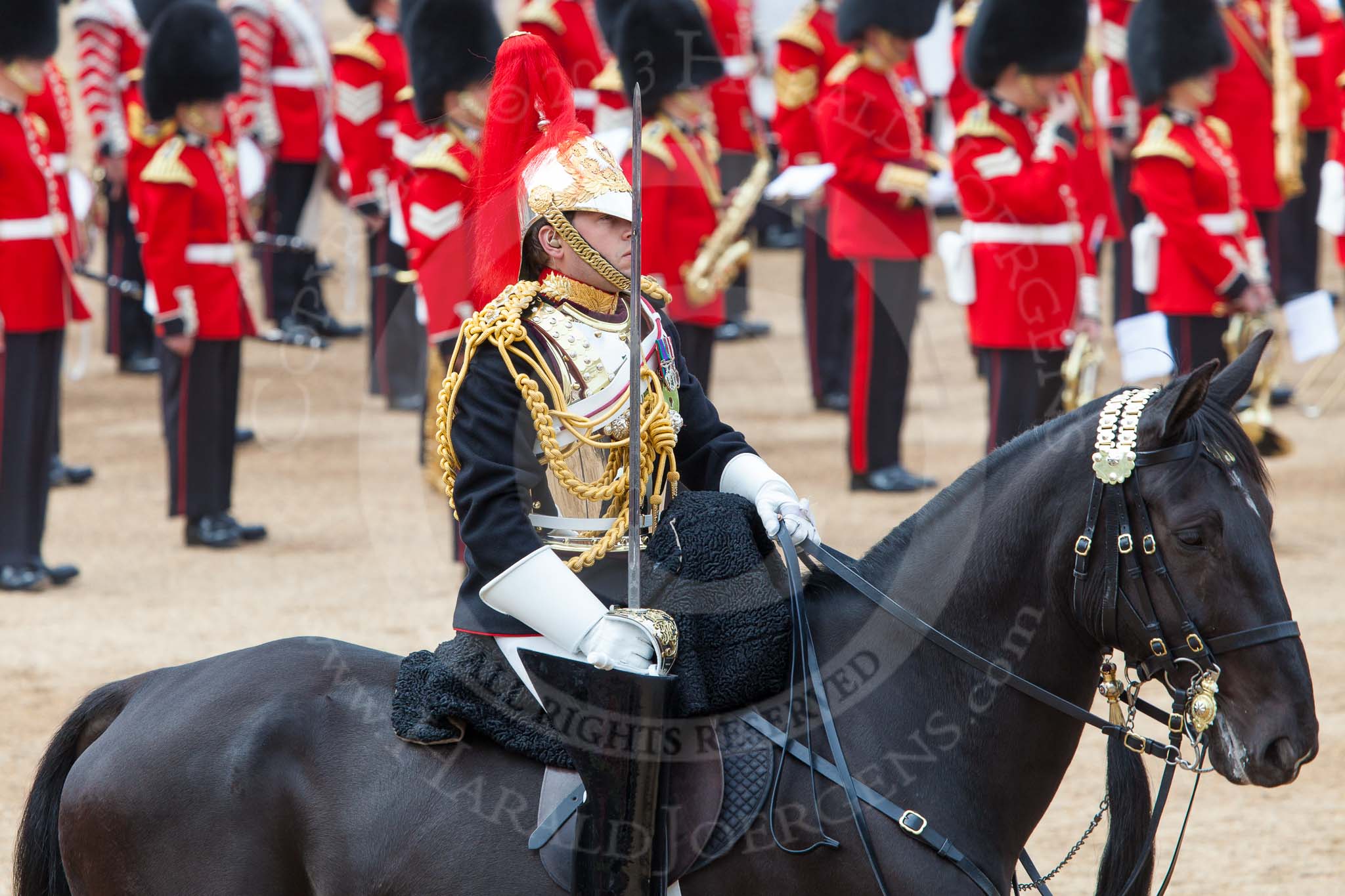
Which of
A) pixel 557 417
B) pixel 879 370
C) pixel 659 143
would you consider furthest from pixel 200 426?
pixel 557 417

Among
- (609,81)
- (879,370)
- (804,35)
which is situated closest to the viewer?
(879,370)

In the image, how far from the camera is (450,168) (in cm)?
613

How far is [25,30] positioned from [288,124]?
4125mm

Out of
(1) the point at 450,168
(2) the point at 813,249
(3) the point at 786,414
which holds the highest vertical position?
(1) the point at 450,168

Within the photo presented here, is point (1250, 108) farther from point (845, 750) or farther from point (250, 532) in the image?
point (845, 750)

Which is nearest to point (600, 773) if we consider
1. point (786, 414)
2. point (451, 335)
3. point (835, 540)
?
point (451, 335)

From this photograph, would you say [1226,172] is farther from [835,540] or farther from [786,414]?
[786,414]

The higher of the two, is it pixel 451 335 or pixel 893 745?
pixel 893 745

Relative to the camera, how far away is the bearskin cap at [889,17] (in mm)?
6656

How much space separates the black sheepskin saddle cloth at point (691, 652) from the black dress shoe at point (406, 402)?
6279 mm

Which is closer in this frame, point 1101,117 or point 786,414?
point 786,414

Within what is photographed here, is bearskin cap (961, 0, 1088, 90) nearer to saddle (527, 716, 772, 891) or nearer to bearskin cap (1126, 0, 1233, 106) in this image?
bearskin cap (1126, 0, 1233, 106)

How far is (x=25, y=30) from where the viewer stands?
5.78 meters

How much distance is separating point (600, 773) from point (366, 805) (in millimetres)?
331
